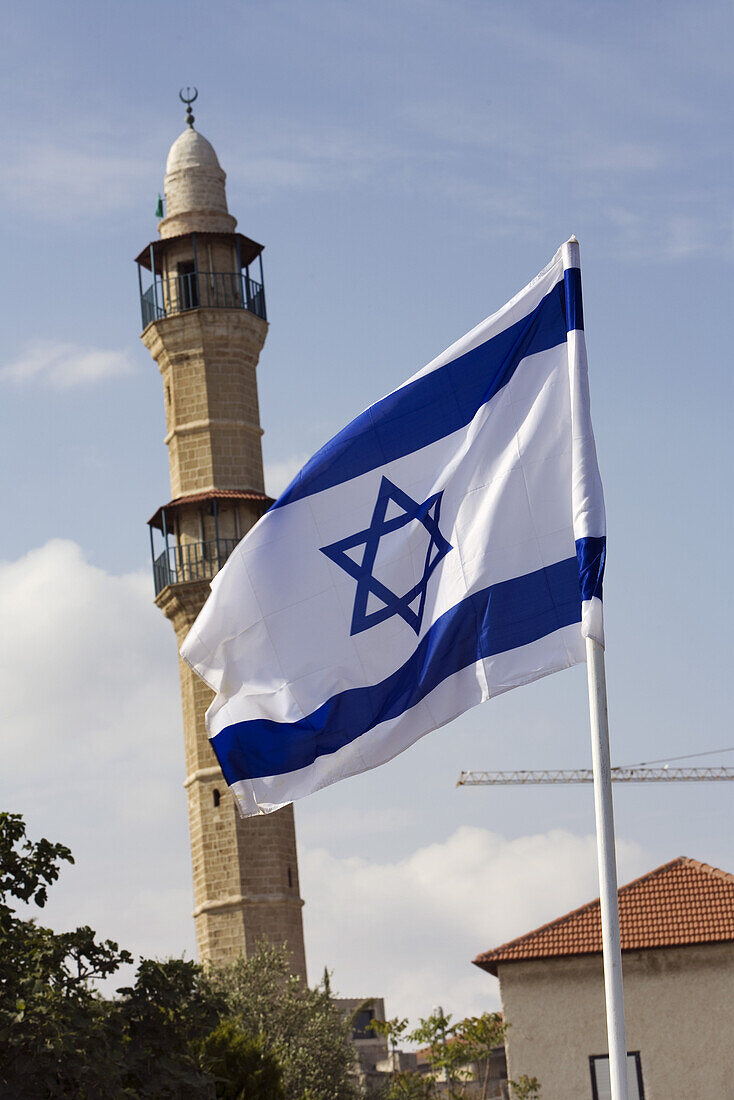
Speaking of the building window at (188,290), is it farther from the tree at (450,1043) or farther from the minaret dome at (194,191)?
the tree at (450,1043)

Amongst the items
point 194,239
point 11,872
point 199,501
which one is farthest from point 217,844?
point 11,872

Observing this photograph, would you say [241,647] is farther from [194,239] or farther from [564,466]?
[194,239]

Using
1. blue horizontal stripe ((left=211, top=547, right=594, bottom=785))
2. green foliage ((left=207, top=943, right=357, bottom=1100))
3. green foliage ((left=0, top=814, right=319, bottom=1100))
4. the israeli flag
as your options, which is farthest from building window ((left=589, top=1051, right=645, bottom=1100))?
the israeli flag

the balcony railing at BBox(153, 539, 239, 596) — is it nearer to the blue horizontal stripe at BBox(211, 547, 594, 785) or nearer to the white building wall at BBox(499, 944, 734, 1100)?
the white building wall at BBox(499, 944, 734, 1100)

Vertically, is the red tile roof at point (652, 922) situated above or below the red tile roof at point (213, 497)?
below

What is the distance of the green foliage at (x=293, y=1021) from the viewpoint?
32.3m

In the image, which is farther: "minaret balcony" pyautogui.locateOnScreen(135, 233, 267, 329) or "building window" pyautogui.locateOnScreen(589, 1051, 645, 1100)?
"minaret balcony" pyautogui.locateOnScreen(135, 233, 267, 329)

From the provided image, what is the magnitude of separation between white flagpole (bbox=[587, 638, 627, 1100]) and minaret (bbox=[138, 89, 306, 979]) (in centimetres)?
2920

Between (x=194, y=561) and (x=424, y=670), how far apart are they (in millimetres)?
29804

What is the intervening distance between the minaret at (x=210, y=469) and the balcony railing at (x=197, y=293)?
0.08ft

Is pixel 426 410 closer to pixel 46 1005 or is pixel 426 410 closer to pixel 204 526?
pixel 46 1005

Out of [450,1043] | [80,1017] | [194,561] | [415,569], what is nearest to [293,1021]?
[450,1043]

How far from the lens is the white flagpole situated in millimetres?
8648

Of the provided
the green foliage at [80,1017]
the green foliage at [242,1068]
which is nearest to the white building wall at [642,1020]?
the green foliage at [242,1068]
